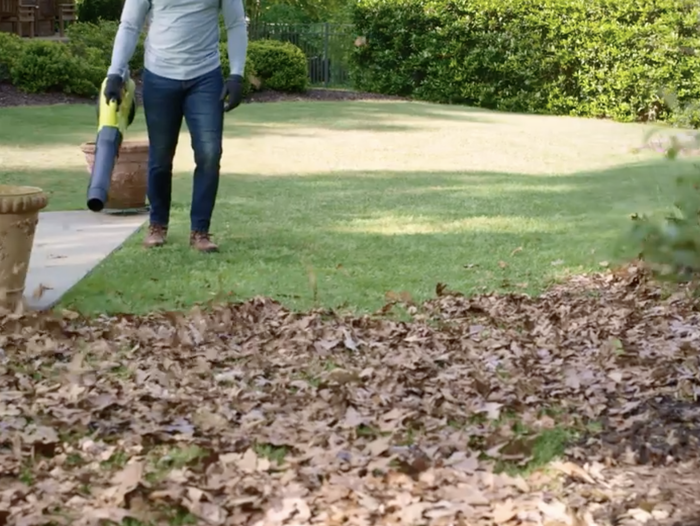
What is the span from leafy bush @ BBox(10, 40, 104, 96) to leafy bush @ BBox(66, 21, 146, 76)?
660 mm

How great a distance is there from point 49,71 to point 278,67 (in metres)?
4.89

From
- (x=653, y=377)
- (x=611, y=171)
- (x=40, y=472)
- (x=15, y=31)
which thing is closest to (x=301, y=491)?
(x=40, y=472)

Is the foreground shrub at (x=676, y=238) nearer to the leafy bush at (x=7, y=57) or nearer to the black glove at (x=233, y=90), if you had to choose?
the black glove at (x=233, y=90)

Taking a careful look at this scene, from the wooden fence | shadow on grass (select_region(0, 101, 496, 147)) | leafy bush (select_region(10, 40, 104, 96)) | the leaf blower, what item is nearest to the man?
the leaf blower

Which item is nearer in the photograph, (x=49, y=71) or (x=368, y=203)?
(x=368, y=203)

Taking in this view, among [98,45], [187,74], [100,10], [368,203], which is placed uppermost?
[100,10]

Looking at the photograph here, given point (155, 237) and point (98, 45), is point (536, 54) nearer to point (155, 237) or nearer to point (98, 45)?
point (98, 45)

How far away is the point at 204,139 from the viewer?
707cm

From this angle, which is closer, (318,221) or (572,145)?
(318,221)

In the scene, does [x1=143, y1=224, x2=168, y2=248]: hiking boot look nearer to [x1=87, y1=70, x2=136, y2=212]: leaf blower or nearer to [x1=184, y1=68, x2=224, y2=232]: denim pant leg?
[x1=184, y1=68, x2=224, y2=232]: denim pant leg

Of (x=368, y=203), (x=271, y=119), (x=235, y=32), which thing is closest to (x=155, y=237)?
(x=235, y=32)

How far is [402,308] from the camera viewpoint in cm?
602

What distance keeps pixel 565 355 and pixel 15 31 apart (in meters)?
25.2

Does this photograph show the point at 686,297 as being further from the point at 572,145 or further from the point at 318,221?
the point at 572,145
